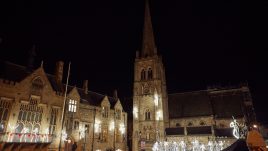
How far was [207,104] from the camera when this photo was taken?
169 ft

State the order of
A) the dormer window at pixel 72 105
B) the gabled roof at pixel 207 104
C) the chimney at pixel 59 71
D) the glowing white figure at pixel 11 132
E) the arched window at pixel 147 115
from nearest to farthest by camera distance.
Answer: the glowing white figure at pixel 11 132, the dormer window at pixel 72 105, the chimney at pixel 59 71, the gabled roof at pixel 207 104, the arched window at pixel 147 115

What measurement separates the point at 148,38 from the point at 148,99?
63.8ft

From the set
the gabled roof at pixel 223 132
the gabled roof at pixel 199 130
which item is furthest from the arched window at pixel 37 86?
A: the gabled roof at pixel 223 132

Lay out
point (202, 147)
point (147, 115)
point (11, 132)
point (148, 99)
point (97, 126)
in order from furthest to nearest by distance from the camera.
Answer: point (148, 99), point (147, 115), point (97, 126), point (202, 147), point (11, 132)

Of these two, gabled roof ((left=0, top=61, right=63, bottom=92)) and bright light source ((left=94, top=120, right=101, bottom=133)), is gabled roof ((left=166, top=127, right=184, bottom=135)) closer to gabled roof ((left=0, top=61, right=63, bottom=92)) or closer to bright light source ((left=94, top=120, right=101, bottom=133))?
bright light source ((left=94, top=120, right=101, bottom=133))

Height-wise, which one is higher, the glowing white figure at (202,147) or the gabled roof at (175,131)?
the gabled roof at (175,131)

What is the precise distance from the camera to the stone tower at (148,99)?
1858 inches

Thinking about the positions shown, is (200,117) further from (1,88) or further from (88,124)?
(1,88)

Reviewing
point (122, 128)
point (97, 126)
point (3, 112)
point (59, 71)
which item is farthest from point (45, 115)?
point (122, 128)

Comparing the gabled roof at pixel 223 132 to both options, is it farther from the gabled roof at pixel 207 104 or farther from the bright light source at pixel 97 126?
the bright light source at pixel 97 126

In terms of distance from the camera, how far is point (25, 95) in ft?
102

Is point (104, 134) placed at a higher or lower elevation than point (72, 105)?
lower

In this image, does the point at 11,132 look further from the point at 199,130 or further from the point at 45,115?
the point at 199,130

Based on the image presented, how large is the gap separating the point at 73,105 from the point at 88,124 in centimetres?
515
